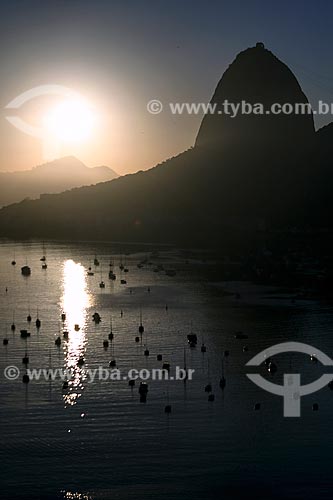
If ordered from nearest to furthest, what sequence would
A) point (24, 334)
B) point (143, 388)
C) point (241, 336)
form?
point (143, 388) < point (24, 334) < point (241, 336)

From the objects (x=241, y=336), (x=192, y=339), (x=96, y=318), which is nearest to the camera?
(x=192, y=339)

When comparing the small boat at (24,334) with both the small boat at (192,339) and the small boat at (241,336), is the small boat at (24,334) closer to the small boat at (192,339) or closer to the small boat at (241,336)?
the small boat at (192,339)

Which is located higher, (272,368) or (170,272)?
(170,272)

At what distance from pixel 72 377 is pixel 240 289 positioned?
59817 millimetres

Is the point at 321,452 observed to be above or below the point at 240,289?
below

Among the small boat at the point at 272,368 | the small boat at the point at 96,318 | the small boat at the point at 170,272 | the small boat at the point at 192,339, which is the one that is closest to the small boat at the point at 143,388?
the small boat at the point at 272,368

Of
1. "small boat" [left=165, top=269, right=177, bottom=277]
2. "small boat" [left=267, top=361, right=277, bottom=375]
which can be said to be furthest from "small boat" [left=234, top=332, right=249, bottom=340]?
"small boat" [left=165, top=269, right=177, bottom=277]

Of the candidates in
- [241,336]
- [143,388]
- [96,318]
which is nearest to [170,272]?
[96,318]

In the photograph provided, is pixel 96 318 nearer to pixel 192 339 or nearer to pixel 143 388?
pixel 192 339

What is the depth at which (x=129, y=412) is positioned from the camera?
48.2 meters

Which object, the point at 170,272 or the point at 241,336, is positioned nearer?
the point at 241,336

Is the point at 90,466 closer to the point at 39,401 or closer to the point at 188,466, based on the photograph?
the point at 188,466

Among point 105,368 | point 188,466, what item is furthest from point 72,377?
point 188,466

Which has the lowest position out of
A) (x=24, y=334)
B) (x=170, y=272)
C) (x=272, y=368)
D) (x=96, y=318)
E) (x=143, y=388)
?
(x=143, y=388)
